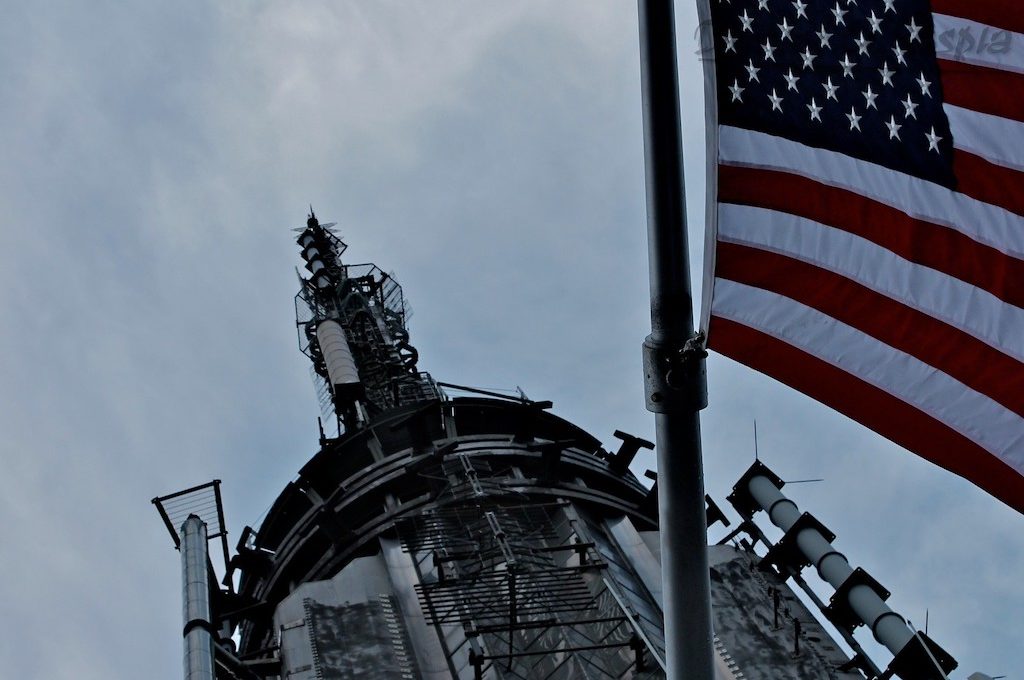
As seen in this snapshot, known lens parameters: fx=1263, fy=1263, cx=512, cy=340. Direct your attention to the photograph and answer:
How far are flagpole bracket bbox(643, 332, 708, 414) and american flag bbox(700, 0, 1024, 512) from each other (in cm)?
188

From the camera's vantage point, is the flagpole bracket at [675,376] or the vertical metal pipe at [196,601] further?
the vertical metal pipe at [196,601]

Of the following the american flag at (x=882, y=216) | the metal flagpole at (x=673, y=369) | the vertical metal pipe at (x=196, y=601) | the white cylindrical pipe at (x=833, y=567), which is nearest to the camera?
the metal flagpole at (x=673, y=369)

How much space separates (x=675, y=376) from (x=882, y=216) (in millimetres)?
4144

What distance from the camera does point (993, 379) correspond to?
13.0 m

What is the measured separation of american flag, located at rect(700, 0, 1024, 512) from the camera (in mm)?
12641

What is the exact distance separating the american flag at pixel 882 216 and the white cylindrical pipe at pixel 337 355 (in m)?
37.7

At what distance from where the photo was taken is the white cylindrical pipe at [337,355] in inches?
1993

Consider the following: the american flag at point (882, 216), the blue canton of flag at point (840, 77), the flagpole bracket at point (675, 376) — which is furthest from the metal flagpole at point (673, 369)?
the blue canton of flag at point (840, 77)

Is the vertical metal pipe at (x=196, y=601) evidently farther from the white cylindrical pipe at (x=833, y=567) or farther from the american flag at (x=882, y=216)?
the american flag at (x=882, y=216)

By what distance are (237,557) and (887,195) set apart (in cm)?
3441

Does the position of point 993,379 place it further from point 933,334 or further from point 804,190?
point 804,190

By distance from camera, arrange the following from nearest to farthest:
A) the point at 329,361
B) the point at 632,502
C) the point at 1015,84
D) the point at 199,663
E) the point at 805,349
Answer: the point at 805,349
the point at 1015,84
the point at 199,663
the point at 632,502
the point at 329,361

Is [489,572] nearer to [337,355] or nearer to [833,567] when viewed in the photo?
[833,567]

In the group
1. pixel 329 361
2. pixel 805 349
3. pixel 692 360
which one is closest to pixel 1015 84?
pixel 805 349
